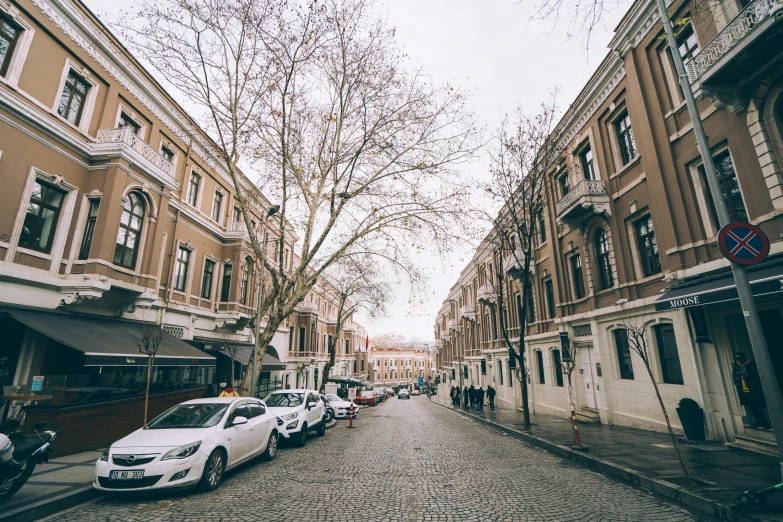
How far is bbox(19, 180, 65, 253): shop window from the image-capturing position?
10.9 metres

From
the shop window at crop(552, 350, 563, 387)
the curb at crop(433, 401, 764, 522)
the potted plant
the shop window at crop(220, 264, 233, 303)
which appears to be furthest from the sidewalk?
the shop window at crop(552, 350, 563, 387)

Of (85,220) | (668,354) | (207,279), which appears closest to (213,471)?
(85,220)

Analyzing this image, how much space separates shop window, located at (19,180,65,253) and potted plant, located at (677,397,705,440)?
62.6 feet

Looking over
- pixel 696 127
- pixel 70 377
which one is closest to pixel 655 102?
pixel 696 127

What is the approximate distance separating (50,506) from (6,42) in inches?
474

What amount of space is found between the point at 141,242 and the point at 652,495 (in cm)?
1707

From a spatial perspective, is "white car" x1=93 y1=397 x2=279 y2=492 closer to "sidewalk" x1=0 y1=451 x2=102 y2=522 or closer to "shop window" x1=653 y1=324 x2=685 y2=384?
"sidewalk" x1=0 y1=451 x2=102 y2=522

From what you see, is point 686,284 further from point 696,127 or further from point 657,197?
point 696,127

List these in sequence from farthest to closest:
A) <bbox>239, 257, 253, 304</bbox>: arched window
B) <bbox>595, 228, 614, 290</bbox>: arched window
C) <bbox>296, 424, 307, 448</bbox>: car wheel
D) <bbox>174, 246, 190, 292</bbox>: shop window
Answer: <bbox>239, 257, 253, 304</bbox>: arched window, <bbox>174, 246, 190, 292</bbox>: shop window, <bbox>595, 228, 614, 290</bbox>: arched window, <bbox>296, 424, 307, 448</bbox>: car wheel

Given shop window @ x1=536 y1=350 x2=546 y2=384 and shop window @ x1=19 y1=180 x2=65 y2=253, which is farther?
shop window @ x1=536 y1=350 x2=546 y2=384

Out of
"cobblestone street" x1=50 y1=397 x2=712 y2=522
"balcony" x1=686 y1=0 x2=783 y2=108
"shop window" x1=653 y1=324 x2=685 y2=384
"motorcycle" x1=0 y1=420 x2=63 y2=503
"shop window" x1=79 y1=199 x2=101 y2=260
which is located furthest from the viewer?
"shop window" x1=79 y1=199 x2=101 y2=260

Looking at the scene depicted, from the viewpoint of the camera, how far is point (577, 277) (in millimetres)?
17875

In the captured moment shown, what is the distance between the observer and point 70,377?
10055mm

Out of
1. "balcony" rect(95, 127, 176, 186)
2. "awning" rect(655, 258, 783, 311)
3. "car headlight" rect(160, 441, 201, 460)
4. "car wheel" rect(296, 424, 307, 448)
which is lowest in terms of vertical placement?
"car wheel" rect(296, 424, 307, 448)
